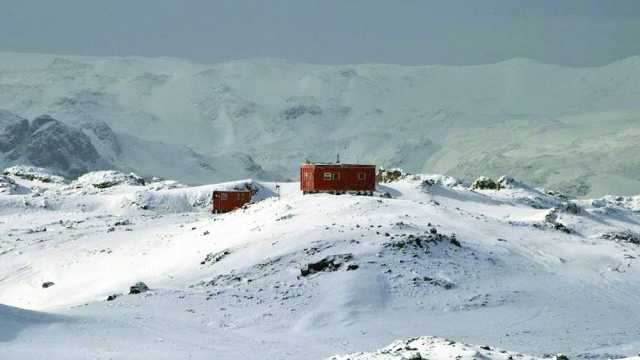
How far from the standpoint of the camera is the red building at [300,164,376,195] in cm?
8038

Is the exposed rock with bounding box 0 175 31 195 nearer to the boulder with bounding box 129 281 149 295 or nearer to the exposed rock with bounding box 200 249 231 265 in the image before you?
the exposed rock with bounding box 200 249 231 265

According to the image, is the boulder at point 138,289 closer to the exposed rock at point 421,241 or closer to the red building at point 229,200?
the exposed rock at point 421,241

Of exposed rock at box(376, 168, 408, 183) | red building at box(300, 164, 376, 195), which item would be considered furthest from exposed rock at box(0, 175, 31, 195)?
red building at box(300, 164, 376, 195)

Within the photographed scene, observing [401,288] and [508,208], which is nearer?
[401,288]

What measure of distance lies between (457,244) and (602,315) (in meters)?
10.3

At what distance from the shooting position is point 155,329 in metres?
43.7

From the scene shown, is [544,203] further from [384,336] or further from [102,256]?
[384,336]

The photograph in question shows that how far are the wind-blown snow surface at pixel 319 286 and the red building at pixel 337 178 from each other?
4.45 meters

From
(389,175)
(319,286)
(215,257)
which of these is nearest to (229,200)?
(389,175)

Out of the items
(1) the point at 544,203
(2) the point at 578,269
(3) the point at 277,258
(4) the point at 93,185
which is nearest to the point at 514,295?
(2) the point at 578,269

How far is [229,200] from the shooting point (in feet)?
332

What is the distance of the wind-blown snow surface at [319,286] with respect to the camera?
42.9 metres

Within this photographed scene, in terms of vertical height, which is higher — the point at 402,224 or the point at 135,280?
the point at 402,224

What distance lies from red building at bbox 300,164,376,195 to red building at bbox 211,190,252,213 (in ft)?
64.5
